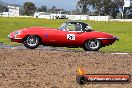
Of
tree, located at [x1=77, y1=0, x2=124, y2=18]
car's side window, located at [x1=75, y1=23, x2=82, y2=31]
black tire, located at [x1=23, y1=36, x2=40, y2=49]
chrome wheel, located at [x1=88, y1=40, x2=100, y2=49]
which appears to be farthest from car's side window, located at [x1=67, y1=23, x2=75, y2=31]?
tree, located at [x1=77, y1=0, x2=124, y2=18]

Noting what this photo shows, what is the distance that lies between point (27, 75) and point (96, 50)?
9.74 metres

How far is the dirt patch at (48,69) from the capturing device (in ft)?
29.2

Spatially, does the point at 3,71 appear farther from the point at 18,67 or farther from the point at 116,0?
the point at 116,0

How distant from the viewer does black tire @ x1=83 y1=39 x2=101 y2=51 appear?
19.6 m

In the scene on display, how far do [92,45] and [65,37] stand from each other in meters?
1.42

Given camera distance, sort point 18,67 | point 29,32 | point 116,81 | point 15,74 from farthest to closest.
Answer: point 29,32, point 18,67, point 15,74, point 116,81

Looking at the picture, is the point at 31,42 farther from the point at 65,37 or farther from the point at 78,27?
the point at 78,27

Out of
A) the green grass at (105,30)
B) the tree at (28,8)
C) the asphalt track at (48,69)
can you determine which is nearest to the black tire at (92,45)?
the green grass at (105,30)

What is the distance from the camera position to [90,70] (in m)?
11.5

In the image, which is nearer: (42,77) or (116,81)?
(116,81)

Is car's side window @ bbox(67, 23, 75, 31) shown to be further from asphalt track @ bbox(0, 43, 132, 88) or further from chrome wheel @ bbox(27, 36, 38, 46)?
asphalt track @ bbox(0, 43, 132, 88)

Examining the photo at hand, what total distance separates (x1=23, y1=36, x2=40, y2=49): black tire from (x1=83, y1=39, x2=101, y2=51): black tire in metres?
2.35

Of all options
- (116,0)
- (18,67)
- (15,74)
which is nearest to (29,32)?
(18,67)

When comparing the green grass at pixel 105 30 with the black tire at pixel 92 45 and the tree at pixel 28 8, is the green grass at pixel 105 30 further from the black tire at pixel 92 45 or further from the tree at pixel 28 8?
the tree at pixel 28 8
